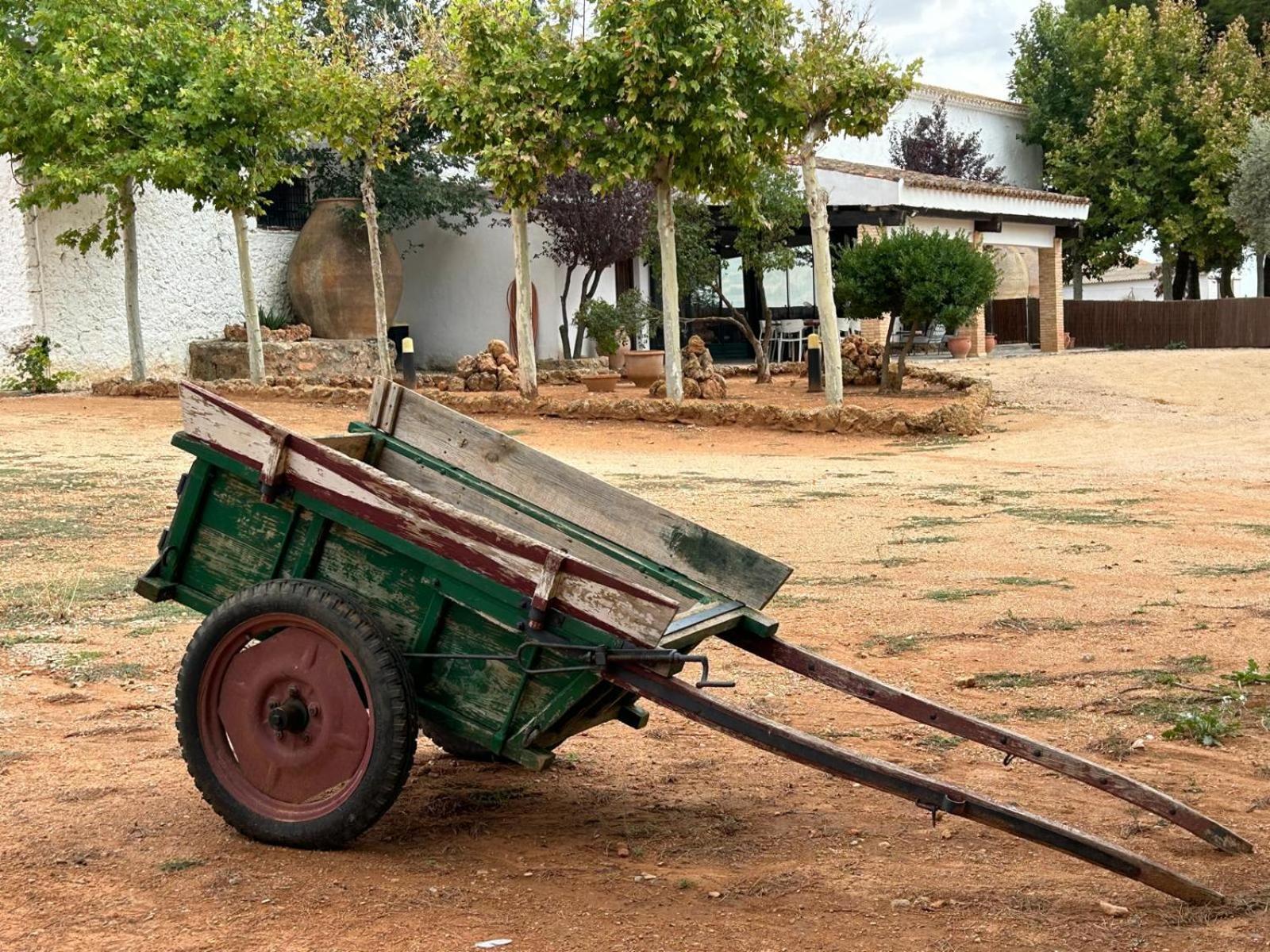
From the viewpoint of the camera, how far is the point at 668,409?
1830 cm

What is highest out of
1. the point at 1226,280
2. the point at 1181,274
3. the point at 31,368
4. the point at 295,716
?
the point at 1181,274

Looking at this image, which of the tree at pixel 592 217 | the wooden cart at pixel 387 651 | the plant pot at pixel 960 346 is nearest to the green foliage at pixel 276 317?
the tree at pixel 592 217

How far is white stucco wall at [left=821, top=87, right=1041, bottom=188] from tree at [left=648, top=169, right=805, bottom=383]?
429 inches

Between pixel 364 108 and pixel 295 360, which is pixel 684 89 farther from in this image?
pixel 295 360

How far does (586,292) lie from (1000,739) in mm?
25129

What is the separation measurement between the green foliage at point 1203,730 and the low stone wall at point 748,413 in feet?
39.9

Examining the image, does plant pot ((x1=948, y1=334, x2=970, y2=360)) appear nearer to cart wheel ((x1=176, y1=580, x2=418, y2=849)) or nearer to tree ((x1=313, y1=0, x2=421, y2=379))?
tree ((x1=313, y1=0, x2=421, y2=379))

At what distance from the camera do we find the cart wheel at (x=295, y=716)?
363 cm

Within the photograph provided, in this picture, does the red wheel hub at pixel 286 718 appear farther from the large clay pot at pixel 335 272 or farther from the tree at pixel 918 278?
the large clay pot at pixel 335 272

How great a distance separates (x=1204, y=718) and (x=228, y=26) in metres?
18.7

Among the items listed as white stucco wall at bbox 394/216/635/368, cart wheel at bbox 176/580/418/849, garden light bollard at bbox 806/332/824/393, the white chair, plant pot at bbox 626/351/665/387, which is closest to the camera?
cart wheel at bbox 176/580/418/849

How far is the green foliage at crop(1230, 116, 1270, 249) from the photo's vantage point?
105 ft

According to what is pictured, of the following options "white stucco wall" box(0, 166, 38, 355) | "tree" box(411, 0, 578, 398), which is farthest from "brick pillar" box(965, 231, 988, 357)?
"white stucco wall" box(0, 166, 38, 355)

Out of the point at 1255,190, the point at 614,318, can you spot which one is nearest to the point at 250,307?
the point at 614,318
